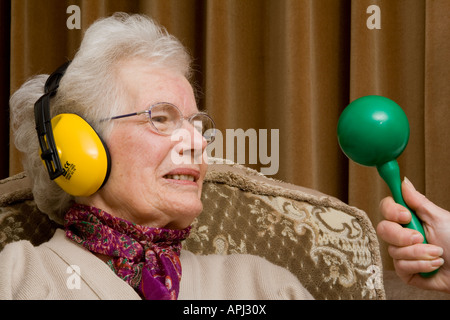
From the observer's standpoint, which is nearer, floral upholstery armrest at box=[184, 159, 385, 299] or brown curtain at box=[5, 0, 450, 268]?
floral upholstery armrest at box=[184, 159, 385, 299]

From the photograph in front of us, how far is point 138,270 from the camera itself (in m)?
1.10

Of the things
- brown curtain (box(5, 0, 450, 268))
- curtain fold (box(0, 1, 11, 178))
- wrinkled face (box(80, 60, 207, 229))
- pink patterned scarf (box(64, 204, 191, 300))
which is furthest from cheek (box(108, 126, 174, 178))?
curtain fold (box(0, 1, 11, 178))

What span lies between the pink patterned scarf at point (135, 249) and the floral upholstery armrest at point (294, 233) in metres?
0.18

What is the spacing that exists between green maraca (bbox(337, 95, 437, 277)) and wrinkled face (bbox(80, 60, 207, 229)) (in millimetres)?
385

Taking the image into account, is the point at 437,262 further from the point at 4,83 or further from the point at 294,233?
the point at 4,83

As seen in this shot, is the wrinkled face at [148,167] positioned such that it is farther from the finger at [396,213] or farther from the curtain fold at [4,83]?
the curtain fold at [4,83]

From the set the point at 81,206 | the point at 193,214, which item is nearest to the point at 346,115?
the point at 193,214

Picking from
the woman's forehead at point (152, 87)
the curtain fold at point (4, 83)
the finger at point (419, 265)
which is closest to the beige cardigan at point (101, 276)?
the finger at point (419, 265)

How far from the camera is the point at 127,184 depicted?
1126 mm

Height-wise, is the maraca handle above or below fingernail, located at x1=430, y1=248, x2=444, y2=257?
above

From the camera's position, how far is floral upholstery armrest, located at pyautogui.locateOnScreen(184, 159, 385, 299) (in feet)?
4.02

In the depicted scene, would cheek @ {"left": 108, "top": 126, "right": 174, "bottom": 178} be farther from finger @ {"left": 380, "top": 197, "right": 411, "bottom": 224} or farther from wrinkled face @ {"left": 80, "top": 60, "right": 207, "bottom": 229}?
finger @ {"left": 380, "top": 197, "right": 411, "bottom": 224}

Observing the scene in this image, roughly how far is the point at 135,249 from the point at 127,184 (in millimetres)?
145

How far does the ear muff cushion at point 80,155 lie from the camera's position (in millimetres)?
1068
